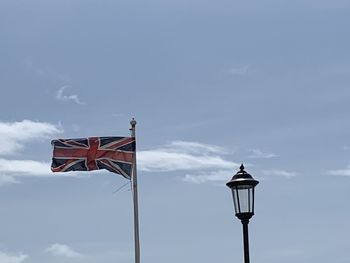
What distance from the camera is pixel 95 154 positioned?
3020cm

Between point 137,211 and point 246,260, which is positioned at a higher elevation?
point 137,211

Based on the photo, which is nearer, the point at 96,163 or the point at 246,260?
the point at 246,260

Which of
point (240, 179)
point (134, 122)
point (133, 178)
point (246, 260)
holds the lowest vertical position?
point (246, 260)

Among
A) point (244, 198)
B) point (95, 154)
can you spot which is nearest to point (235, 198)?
point (244, 198)

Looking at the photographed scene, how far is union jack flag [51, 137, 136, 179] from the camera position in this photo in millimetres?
29766

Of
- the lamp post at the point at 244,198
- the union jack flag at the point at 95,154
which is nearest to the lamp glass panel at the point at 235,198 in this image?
the lamp post at the point at 244,198

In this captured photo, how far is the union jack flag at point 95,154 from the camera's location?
2977 centimetres

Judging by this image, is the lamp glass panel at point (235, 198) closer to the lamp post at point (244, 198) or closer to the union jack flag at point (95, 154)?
the lamp post at point (244, 198)

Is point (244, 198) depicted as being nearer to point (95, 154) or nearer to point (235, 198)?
point (235, 198)

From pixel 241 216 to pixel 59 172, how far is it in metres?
12.2

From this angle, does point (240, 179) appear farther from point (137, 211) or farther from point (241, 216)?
point (137, 211)

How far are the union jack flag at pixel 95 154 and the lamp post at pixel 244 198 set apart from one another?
11.7 meters

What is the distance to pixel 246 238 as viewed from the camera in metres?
18.8

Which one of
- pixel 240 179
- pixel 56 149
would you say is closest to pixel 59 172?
pixel 56 149
